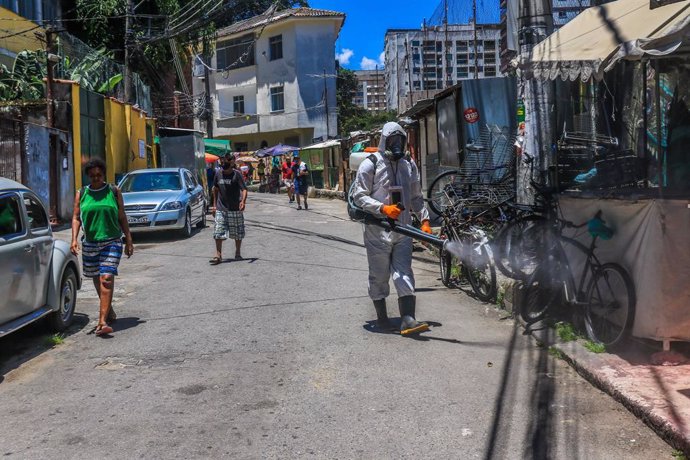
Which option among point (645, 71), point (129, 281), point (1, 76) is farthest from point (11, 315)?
point (1, 76)

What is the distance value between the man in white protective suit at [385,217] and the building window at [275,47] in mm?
43200

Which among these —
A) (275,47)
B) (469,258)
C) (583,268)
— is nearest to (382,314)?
(469,258)

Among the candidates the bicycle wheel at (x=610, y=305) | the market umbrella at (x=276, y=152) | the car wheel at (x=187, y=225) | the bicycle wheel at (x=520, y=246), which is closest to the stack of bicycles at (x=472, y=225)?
the bicycle wheel at (x=520, y=246)

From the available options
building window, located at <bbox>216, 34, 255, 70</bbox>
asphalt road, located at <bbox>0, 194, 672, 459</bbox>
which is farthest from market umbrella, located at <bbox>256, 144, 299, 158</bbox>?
asphalt road, located at <bbox>0, 194, 672, 459</bbox>

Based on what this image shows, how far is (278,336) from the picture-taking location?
6672 mm

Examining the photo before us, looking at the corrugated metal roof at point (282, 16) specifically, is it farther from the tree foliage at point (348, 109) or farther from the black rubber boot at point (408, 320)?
the black rubber boot at point (408, 320)

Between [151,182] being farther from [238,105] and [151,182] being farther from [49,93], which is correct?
[238,105]

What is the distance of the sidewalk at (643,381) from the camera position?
4125mm

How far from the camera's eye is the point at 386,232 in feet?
21.7

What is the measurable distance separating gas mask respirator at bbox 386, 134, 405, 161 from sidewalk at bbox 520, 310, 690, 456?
88.2 inches

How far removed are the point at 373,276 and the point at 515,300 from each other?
1.67 meters

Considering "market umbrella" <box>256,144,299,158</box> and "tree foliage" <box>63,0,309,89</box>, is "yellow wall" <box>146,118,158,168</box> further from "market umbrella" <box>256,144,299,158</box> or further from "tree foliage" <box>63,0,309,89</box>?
"market umbrella" <box>256,144,299,158</box>

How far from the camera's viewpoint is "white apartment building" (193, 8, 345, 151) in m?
46.9

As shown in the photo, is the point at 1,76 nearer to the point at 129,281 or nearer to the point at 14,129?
the point at 14,129
